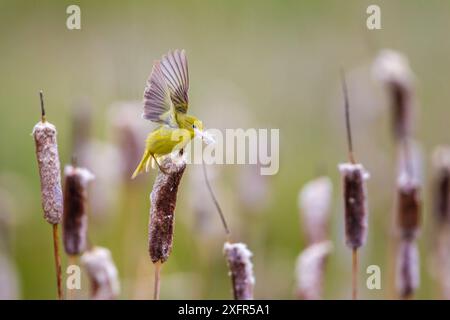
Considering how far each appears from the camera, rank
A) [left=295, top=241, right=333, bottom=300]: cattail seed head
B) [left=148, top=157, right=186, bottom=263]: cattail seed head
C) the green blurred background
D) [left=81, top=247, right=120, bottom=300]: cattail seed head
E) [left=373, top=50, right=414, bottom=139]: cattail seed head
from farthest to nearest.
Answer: the green blurred background, [left=373, top=50, right=414, bottom=139]: cattail seed head, [left=295, top=241, right=333, bottom=300]: cattail seed head, [left=81, top=247, right=120, bottom=300]: cattail seed head, [left=148, top=157, right=186, bottom=263]: cattail seed head

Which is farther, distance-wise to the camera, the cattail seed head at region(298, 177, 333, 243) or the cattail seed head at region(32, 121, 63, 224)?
the cattail seed head at region(298, 177, 333, 243)

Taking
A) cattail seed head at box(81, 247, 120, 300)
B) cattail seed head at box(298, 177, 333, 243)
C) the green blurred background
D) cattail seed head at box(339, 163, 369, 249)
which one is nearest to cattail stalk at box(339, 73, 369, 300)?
cattail seed head at box(339, 163, 369, 249)

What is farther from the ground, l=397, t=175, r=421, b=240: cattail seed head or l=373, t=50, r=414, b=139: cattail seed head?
l=373, t=50, r=414, b=139: cattail seed head

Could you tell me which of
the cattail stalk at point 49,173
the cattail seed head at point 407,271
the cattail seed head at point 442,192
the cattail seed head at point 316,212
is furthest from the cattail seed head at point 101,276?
the cattail seed head at point 442,192

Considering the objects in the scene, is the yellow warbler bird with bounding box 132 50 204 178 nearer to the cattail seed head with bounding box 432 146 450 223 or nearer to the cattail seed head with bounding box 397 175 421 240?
the cattail seed head with bounding box 397 175 421 240

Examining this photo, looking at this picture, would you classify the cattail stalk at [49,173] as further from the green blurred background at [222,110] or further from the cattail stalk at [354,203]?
the green blurred background at [222,110]
